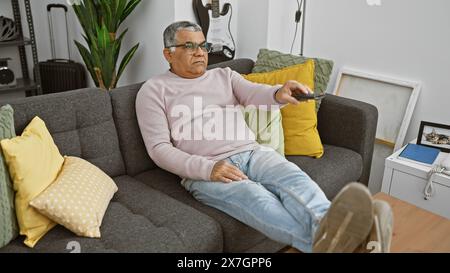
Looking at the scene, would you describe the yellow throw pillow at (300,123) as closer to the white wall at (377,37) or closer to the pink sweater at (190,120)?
the pink sweater at (190,120)

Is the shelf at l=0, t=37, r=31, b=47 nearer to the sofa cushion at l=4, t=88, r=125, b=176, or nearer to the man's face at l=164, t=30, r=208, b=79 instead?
the sofa cushion at l=4, t=88, r=125, b=176

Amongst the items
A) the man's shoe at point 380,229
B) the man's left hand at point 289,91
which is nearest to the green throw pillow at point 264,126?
the man's left hand at point 289,91

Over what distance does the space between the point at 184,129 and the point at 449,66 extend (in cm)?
145

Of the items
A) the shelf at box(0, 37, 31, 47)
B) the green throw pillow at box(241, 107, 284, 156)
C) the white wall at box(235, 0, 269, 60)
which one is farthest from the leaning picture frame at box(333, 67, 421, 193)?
the shelf at box(0, 37, 31, 47)

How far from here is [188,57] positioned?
1.83 m

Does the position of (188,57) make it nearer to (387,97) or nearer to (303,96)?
(303,96)

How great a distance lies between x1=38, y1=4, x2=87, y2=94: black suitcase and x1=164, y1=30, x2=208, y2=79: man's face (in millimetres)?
1778

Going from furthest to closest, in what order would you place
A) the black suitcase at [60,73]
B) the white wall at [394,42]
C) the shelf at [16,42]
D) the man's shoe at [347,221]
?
the black suitcase at [60,73], the shelf at [16,42], the white wall at [394,42], the man's shoe at [347,221]

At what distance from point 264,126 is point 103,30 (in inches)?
53.5

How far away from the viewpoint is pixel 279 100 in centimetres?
176

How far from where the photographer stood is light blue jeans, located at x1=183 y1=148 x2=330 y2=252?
1.34 metres

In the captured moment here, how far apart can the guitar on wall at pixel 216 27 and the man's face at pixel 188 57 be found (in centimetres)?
85

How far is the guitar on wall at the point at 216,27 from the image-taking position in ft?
8.71

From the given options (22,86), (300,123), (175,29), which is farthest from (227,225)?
(22,86)
